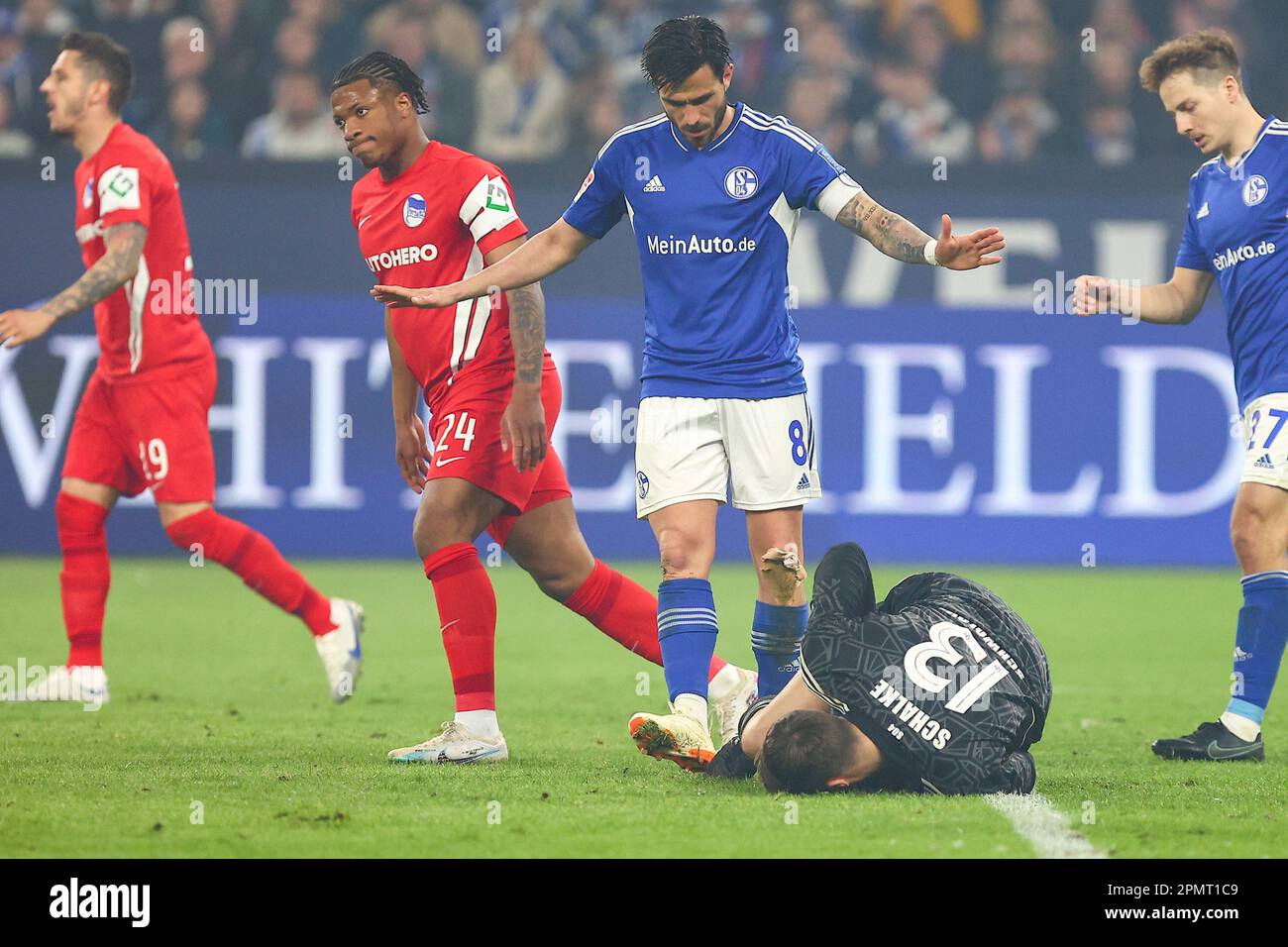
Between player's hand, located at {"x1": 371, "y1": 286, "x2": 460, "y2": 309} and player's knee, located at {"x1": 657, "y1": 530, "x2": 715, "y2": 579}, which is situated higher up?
player's hand, located at {"x1": 371, "y1": 286, "x2": 460, "y2": 309}

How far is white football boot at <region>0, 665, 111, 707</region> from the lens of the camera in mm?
6688

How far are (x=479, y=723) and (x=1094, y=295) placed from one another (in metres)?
2.34

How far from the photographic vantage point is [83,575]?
691cm

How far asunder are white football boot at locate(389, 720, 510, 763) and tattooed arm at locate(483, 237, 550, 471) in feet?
2.69

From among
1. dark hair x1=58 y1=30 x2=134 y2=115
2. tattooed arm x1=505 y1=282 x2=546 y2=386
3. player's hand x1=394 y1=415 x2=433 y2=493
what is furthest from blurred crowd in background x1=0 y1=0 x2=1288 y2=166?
tattooed arm x1=505 y1=282 x2=546 y2=386

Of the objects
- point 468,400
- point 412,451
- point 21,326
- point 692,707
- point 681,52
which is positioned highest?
point 681,52

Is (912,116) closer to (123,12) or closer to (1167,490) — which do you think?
(1167,490)

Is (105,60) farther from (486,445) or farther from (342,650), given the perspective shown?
(486,445)

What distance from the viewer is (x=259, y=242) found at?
1147 cm

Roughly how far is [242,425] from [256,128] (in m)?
2.61

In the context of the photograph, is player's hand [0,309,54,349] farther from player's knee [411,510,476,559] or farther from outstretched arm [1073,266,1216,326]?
outstretched arm [1073,266,1216,326]

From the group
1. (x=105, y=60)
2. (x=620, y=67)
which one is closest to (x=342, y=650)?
(x=105, y=60)

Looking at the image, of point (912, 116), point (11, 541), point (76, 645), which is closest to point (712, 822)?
point (76, 645)

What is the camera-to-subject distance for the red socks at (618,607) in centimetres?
588
